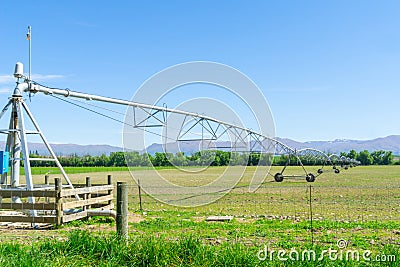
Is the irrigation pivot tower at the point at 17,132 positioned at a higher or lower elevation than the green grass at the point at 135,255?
higher

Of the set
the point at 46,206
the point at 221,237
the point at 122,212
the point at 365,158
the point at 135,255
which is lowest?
the point at 221,237

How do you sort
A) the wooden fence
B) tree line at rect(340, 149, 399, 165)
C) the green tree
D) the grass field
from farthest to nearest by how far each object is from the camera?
the green tree, tree line at rect(340, 149, 399, 165), the wooden fence, the grass field

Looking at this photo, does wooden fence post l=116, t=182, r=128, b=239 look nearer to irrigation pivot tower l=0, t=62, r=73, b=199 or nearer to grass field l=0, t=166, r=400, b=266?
grass field l=0, t=166, r=400, b=266

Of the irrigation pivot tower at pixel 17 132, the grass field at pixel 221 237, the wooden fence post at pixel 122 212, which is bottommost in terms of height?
the grass field at pixel 221 237

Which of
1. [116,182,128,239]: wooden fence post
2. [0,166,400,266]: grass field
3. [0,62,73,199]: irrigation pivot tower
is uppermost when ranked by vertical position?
[0,62,73,199]: irrigation pivot tower

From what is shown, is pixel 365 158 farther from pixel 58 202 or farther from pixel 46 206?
pixel 46 206

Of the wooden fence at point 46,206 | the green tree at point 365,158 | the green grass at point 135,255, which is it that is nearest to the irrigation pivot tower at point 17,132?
the wooden fence at point 46,206

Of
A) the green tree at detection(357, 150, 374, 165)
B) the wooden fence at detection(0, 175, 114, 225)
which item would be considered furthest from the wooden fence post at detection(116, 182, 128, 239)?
the green tree at detection(357, 150, 374, 165)

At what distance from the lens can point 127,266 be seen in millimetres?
5727

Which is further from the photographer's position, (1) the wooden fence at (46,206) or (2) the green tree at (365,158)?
(2) the green tree at (365,158)

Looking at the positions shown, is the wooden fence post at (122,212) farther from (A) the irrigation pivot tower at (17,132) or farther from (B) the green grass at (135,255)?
(A) the irrigation pivot tower at (17,132)

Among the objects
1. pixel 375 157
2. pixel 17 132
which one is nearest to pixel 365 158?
pixel 375 157

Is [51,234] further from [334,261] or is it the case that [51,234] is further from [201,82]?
[334,261]

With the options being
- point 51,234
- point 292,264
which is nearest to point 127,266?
point 292,264
